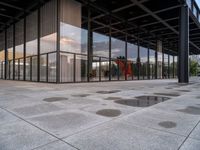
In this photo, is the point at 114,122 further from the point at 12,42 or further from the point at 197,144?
the point at 12,42

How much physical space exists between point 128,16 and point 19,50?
51.3 feet

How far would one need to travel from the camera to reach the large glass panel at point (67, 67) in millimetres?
15062

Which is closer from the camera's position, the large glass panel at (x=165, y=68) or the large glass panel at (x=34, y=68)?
the large glass panel at (x=34, y=68)

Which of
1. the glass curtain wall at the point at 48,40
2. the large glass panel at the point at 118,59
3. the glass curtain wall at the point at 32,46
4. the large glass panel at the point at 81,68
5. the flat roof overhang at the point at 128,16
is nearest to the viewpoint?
the glass curtain wall at the point at 48,40

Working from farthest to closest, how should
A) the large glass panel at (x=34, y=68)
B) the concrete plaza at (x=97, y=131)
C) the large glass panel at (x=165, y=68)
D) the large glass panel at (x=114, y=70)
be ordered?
1. the large glass panel at (x=165, y=68)
2. the large glass panel at (x=114, y=70)
3. the large glass panel at (x=34, y=68)
4. the concrete plaza at (x=97, y=131)

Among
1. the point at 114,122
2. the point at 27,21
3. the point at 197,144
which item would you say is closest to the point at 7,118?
the point at 114,122

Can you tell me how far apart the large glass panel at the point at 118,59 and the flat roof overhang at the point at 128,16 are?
1842 mm

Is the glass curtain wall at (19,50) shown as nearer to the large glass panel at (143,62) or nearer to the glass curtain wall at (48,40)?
the glass curtain wall at (48,40)

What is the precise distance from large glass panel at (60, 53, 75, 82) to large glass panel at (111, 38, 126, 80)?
6982 mm

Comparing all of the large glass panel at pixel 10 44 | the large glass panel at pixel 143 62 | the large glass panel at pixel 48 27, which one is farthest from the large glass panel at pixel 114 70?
the large glass panel at pixel 10 44

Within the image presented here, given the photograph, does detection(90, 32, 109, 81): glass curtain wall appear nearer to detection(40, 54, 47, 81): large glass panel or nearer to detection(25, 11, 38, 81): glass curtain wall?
detection(40, 54, 47, 81): large glass panel

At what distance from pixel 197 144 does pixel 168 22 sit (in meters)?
24.7

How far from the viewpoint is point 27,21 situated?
1989 centimetres

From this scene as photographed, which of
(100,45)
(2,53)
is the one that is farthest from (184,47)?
(2,53)
